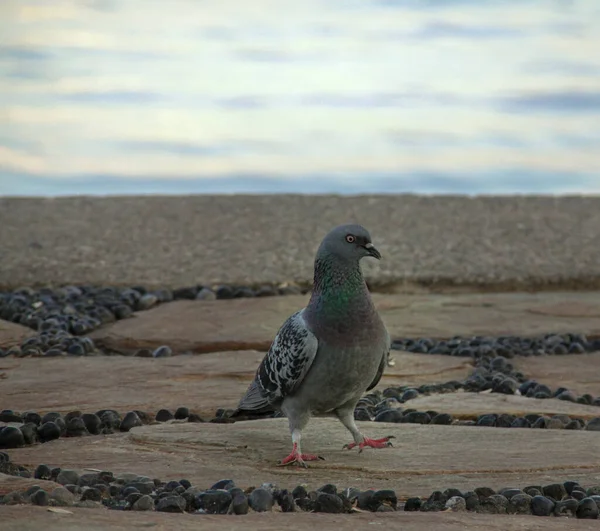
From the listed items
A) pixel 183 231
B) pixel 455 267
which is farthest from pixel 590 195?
pixel 183 231

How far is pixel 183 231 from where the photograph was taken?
30.5 feet

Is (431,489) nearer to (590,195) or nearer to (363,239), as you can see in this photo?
(363,239)

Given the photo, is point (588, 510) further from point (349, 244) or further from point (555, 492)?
point (349, 244)

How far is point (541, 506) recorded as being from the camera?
10.4 ft

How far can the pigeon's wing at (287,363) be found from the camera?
367cm

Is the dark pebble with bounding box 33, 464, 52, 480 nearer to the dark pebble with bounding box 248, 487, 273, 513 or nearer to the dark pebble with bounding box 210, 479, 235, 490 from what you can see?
the dark pebble with bounding box 210, 479, 235, 490

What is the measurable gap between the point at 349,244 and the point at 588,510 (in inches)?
49.3

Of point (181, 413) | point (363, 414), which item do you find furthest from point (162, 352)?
point (363, 414)

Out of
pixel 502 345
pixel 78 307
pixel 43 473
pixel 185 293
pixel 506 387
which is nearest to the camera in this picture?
pixel 43 473

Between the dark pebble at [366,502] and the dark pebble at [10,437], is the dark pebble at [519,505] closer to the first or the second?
the dark pebble at [366,502]

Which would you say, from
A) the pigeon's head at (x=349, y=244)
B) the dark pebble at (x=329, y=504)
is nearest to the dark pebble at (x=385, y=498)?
the dark pebble at (x=329, y=504)

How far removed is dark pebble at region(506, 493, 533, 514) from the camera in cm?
318

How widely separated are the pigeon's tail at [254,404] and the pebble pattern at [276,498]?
0.71m

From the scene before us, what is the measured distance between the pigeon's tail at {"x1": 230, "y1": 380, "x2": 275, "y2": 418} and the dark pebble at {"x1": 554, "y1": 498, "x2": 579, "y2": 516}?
1222 millimetres
